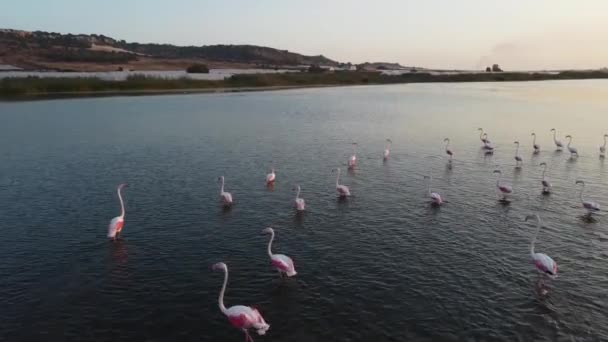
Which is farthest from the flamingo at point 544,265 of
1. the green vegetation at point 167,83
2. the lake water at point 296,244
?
Result: the green vegetation at point 167,83

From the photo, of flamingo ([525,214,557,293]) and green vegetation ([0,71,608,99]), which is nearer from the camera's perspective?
flamingo ([525,214,557,293])

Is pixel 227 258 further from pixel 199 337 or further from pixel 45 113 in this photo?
pixel 45 113

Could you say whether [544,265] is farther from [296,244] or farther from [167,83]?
[167,83]

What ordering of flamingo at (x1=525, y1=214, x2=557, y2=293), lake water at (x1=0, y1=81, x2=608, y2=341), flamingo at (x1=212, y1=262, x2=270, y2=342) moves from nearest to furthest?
flamingo at (x1=212, y1=262, x2=270, y2=342) < lake water at (x1=0, y1=81, x2=608, y2=341) < flamingo at (x1=525, y1=214, x2=557, y2=293)

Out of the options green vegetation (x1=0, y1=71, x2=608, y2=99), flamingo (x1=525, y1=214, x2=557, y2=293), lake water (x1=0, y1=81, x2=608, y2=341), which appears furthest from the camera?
green vegetation (x1=0, y1=71, x2=608, y2=99)

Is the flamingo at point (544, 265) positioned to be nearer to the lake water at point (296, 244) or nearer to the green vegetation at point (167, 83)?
the lake water at point (296, 244)

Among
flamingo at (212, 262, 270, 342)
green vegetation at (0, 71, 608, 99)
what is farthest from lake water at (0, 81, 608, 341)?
green vegetation at (0, 71, 608, 99)

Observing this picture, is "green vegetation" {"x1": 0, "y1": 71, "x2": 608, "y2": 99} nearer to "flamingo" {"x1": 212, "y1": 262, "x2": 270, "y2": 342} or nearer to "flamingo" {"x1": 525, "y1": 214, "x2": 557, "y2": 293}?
"flamingo" {"x1": 212, "y1": 262, "x2": 270, "y2": 342}

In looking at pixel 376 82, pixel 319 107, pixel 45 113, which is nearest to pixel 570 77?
pixel 376 82

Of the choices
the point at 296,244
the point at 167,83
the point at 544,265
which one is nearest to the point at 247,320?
the point at 296,244
